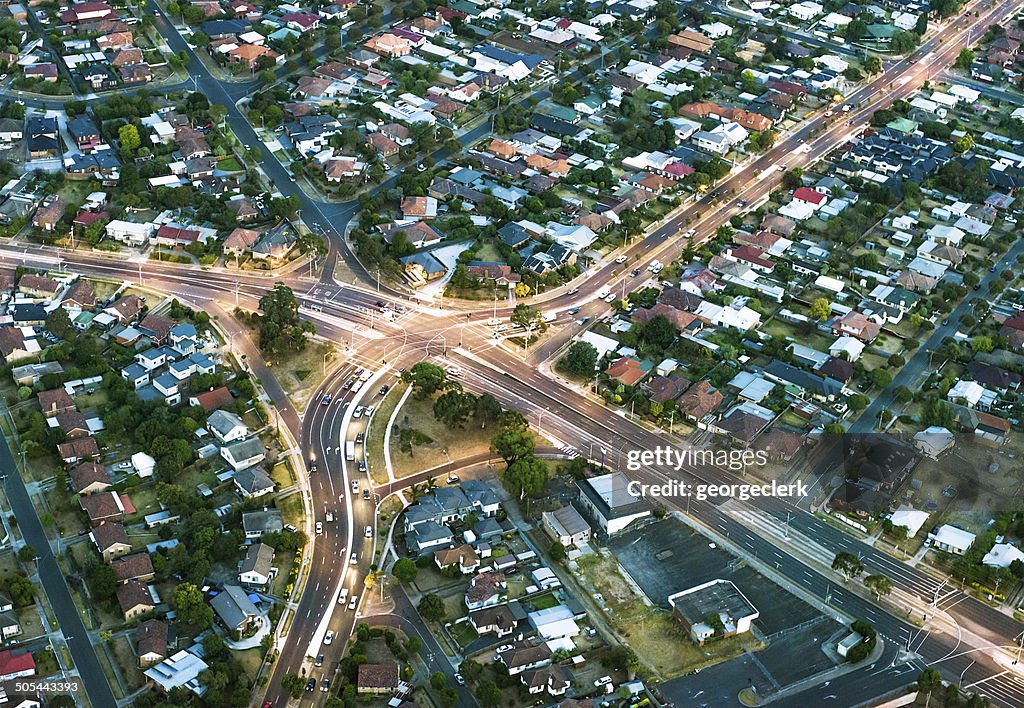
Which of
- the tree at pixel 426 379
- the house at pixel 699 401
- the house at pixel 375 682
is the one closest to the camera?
the house at pixel 375 682

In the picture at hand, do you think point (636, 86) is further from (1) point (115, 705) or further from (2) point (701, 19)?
(1) point (115, 705)

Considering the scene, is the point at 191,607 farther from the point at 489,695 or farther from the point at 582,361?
the point at 582,361

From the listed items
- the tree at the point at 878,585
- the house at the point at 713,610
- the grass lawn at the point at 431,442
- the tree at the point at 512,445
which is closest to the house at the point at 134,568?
the grass lawn at the point at 431,442

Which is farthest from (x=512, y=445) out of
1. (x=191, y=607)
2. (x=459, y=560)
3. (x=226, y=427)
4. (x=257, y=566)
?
(x=191, y=607)

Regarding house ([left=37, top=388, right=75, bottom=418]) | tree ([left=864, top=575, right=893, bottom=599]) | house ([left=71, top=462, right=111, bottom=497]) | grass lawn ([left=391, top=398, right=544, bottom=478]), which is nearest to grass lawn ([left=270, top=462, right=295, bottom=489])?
grass lawn ([left=391, top=398, right=544, bottom=478])

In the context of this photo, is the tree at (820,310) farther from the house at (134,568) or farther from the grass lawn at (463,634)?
the house at (134,568)

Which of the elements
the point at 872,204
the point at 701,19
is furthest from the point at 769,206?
the point at 701,19
